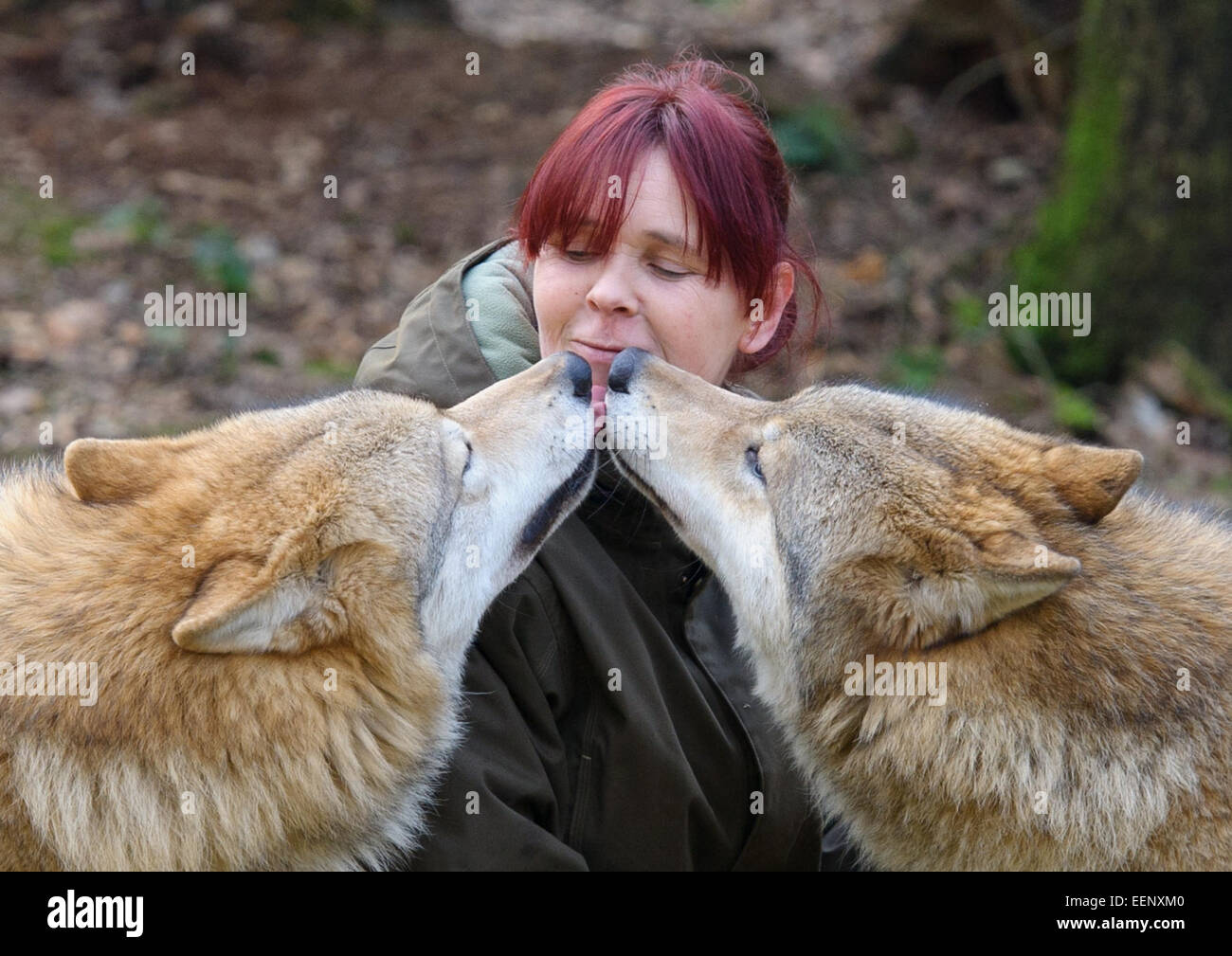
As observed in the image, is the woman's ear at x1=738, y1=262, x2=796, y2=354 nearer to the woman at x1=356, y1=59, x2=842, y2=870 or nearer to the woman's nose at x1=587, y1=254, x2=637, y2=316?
the woman at x1=356, y1=59, x2=842, y2=870

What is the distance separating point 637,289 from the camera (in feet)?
11.3

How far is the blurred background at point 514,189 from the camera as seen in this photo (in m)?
7.49

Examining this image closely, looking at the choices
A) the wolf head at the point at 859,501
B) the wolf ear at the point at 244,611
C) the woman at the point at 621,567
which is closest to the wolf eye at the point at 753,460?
the wolf head at the point at 859,501

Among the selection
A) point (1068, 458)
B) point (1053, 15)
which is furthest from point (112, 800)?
point (1053, 15)

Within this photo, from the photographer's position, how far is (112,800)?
8.60 ft

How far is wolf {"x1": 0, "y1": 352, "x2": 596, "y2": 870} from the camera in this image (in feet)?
8.58

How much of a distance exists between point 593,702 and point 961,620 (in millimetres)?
1028

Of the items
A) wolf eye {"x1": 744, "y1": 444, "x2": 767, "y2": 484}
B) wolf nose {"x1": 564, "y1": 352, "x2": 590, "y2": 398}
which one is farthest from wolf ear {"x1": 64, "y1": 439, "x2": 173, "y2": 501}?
wolf eye {"x1": 744, "y1": 444, "x2": 767, "y2": 484}

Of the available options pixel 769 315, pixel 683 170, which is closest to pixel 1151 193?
pixel 769 315

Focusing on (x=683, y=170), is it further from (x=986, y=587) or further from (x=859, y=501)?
(x=986, y=587)

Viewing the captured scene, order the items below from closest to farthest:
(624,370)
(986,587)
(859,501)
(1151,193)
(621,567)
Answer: (986,587)
(859,501)
(624,370)
(621,567)
(1151,193)

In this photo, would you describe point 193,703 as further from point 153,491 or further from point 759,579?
point 759,579

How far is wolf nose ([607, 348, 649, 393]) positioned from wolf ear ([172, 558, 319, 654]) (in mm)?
1010

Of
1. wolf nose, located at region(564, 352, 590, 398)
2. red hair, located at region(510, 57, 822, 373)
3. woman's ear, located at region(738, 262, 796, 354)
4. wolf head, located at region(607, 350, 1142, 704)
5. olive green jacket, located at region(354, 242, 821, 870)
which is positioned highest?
red hair, located at region(510, 57, 822, 373)
